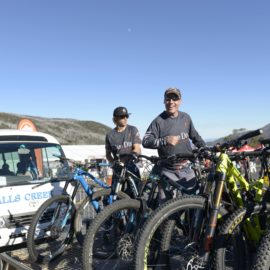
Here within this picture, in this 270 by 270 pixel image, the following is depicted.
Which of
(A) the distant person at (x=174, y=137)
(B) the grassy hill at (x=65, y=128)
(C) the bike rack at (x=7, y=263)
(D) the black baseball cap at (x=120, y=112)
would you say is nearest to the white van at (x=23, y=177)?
(C) the bike rack at (x=7, y=263)

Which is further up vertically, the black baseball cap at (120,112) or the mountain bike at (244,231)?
the black baseball cap at (120,112)

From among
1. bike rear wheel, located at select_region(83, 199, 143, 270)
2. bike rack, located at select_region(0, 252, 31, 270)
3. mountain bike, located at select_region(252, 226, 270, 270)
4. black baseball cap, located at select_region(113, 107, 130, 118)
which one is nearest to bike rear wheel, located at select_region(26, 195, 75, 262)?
bike rack, located at select_region(0, 252, 31, 270)

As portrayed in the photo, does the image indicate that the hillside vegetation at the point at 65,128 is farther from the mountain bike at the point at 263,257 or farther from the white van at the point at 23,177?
the mountain bike at the point at 263,257

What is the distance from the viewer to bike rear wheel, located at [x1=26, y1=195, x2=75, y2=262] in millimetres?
5070

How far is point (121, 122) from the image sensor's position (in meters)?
5.83

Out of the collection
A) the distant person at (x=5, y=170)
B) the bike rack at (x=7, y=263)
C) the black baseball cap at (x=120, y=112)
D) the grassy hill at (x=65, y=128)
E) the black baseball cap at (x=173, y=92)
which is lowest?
the bike rack at (x=7, y=263)

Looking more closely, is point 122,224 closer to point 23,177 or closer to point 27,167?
point 23,177

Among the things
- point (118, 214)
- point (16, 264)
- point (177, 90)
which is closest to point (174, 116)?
point (177, 90)

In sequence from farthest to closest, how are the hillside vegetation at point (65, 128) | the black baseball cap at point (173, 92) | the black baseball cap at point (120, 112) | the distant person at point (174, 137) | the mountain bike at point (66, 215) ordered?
the hillside vegetation at point (65, 128), the black baseball cap at point (120, 112), the mountain bike at point (66, 215), the black baseball cap at point (173, 92), the distant person at point (174, 137)

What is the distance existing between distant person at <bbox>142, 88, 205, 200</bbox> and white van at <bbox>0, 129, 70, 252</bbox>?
6.94ft

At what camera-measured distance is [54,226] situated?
16.9ft

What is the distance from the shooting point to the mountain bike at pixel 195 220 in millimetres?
3252

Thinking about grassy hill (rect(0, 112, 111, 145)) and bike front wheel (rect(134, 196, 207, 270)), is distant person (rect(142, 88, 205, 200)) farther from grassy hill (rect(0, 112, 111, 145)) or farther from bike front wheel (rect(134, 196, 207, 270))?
grassy hill (rect(0, 112, 111, 145))

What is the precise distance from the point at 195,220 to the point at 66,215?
2.25m
